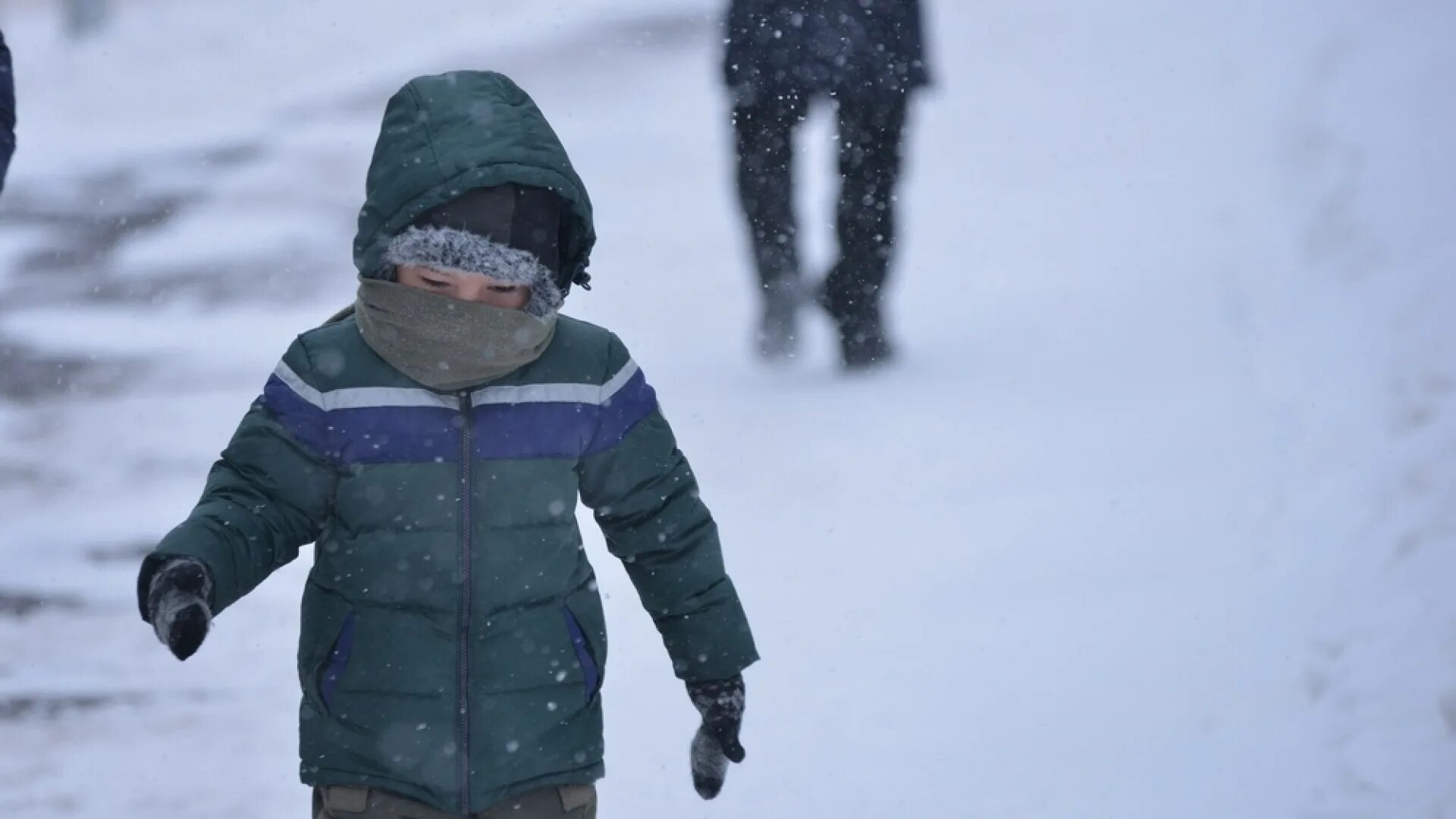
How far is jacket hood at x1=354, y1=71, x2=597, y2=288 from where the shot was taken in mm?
2471

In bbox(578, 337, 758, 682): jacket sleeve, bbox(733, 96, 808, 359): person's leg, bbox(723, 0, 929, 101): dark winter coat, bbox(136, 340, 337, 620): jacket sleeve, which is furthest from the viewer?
bbox(733, 96, 808, 359): person's leg

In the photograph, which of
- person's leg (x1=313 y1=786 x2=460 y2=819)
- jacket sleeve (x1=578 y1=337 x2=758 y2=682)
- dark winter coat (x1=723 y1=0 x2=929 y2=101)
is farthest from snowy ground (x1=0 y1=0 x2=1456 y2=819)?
person's leg (x1=313 y1=786 x2=460 y2=819)

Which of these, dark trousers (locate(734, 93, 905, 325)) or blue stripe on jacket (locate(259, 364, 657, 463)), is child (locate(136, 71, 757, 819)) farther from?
dark trousers (locate(734, 93, 905, 325))

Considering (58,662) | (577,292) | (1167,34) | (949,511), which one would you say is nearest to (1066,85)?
(1167,34)

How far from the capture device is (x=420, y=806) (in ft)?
8.02

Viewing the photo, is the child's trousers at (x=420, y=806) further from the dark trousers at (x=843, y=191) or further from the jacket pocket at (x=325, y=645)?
the dark trousers at (x=843, y=191)

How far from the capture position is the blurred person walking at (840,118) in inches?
219

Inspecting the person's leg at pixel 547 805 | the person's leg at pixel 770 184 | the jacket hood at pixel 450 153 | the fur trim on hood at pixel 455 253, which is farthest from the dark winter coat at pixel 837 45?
the person's leg at pixel 547 805

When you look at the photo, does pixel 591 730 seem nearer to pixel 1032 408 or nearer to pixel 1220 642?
pixel 1220 642

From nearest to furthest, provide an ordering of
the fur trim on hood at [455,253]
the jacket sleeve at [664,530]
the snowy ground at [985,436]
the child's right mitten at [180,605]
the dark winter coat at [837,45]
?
1. the child's right mitten at [180,605]
2. the fur trim on hood at [455,253]
3. the jacket sleeve at [664,530]
4. the snowy ground at [985,436]
5. the dark winter coat at [837,45]

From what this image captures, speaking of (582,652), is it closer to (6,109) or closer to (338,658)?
(338,658)

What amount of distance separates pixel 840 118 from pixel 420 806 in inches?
143

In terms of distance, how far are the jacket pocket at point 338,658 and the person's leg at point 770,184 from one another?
346cm

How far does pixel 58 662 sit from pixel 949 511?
2.22 m
